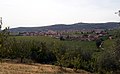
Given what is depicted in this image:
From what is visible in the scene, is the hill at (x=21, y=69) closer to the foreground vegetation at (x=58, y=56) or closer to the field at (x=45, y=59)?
the field at (x=45, y=59)

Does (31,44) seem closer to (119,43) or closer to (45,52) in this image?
(45,52)

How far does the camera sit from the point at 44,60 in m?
92.2

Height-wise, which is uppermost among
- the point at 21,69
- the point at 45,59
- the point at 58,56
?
the point at 21,69

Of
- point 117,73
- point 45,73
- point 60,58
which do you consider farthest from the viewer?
point 60,58

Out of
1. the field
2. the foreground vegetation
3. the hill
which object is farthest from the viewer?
the field

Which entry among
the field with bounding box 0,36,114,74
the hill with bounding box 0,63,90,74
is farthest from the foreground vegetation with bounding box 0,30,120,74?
the hill with bounding box 0,63,90,74

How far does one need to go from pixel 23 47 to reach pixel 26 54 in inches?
98.9

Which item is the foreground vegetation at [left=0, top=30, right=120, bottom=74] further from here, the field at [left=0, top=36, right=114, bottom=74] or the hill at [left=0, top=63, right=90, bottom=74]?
the hill at [left=0, top=63, right=90, bottom=74]

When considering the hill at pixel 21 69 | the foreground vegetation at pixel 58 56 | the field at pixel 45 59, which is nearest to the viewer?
the hill at pixel 21 69

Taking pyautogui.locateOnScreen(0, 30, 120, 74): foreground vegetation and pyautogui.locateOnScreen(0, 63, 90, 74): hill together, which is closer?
pyautogui.locateOnScreen(0, 63, 90, 74): hill

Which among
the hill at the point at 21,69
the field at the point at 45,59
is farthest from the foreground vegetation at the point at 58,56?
→ the hill at the point at 21,69

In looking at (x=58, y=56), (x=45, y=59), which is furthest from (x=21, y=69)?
(x=45, y=59)

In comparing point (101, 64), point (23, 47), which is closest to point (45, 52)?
point (23, 47)

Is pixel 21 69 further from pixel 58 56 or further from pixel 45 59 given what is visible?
pixel 45 59
